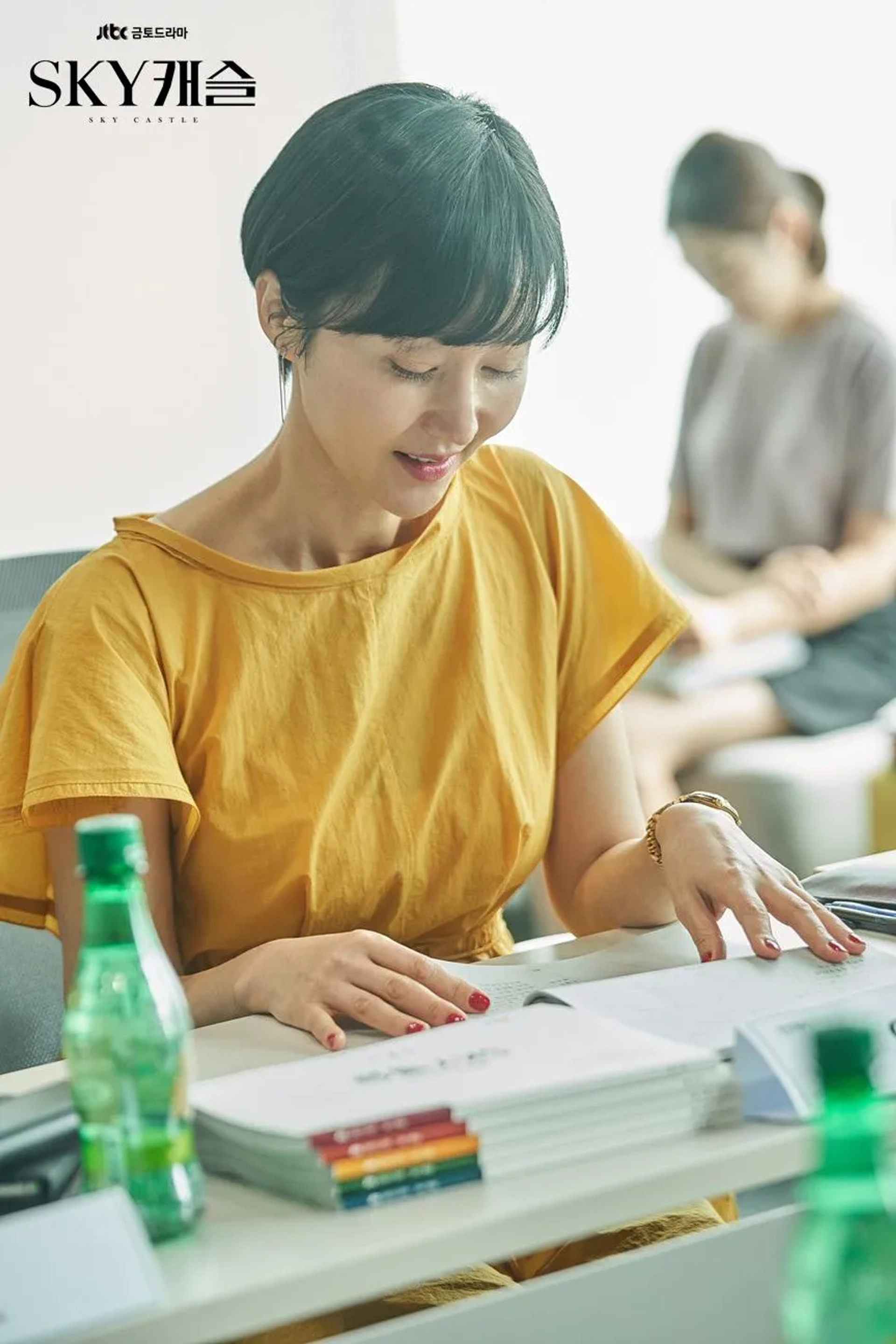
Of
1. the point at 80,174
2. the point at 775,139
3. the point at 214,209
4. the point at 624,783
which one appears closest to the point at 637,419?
the point at 775,139

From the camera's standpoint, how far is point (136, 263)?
3.60 m

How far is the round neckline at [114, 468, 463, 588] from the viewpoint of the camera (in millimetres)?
1266

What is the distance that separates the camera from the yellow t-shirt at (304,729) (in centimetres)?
119

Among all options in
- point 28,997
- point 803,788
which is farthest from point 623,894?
point 803,788

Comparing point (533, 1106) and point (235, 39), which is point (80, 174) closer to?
point (235, 39)

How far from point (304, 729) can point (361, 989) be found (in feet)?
0.93

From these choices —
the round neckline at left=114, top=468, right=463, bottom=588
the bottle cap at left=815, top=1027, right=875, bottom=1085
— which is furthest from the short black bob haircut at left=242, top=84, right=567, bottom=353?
the bottle cap at left=815, top=1027, right=875, bottom=1085

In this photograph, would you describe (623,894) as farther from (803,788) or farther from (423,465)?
(803,788)

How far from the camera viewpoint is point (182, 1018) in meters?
0.76

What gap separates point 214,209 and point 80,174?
11.5 inches

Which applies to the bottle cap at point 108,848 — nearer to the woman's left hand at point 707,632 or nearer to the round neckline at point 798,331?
the woman's left hand at point 707,632

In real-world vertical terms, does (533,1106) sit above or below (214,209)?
below

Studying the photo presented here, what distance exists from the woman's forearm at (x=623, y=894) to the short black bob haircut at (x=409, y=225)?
1.32ft

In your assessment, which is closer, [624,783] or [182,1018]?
[182,1018]
